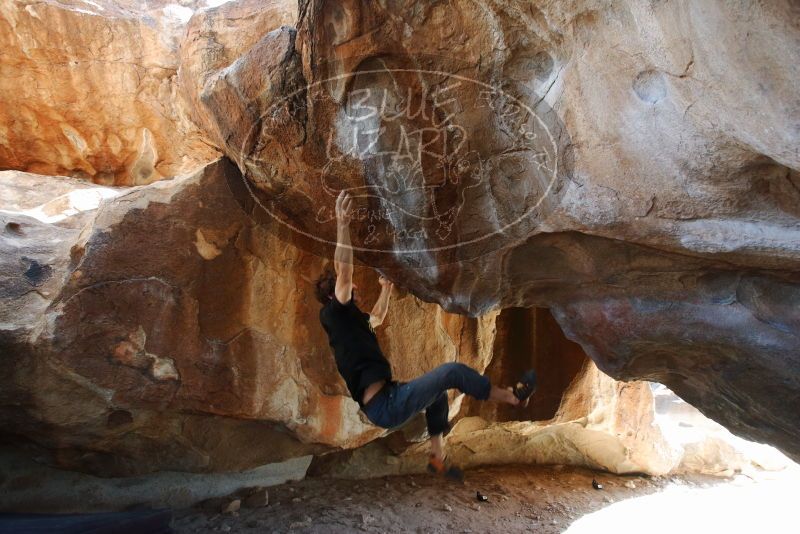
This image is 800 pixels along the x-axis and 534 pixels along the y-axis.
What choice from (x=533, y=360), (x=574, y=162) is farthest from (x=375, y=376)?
(x=533, y=360)

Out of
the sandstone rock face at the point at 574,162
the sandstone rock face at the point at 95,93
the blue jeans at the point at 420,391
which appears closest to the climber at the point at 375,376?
the blue jeans at the point at 420,391

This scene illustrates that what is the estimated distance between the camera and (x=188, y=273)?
294cm

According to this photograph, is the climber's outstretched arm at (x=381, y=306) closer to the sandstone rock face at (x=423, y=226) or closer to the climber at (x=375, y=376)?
the sandstone rock face at (x=423, y=226)

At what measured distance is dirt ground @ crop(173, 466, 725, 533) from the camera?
128 inches

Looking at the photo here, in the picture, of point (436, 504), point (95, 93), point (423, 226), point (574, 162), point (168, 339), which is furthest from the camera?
point (95, 93)

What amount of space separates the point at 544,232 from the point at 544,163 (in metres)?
0.32

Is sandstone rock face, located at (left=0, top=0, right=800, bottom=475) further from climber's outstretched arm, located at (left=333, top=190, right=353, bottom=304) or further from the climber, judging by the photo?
the climber

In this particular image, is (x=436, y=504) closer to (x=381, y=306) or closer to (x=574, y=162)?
(x=381, y=306)

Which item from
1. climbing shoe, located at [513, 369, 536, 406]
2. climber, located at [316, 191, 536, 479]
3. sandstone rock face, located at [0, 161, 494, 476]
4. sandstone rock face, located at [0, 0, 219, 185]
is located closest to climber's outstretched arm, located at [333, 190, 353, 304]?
climber, located at [316, 191, 536, 479]

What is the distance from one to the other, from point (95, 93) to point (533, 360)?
4.34m

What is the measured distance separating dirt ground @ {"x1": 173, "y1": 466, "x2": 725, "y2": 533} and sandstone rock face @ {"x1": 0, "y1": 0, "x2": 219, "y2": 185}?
114 inches

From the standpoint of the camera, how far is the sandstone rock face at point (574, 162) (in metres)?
1.72

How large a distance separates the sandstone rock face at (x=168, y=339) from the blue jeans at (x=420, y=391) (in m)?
1.04

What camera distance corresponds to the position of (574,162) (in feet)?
7.08
